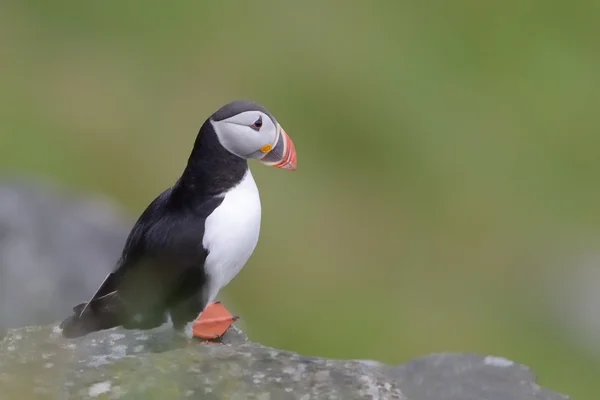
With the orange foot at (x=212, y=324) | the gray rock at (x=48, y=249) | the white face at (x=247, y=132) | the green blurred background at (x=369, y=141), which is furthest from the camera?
the green blurred background at (x=369, y=141)

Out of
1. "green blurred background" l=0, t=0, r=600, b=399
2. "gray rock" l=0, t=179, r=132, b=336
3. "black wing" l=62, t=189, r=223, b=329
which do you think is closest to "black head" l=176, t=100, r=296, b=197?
"black wing" l=62, t=189, r=223, b=329

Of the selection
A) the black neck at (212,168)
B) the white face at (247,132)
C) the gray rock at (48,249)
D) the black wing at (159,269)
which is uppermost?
the white face at (247,132)

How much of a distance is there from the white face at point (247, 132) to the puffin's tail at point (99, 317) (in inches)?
32.0

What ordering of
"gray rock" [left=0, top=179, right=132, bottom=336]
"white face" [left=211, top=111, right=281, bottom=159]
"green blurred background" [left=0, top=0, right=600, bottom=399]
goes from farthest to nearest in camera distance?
1. "green blurred background" [left=0, top=0, right=600, bottom=399]
2. "gray rock" [left=0, top=179, right=132, bottom=336]
3. "white face" [left=211, top=111, right=281, bottom=159]

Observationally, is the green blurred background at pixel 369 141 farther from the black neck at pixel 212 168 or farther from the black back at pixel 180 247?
the black neck at pixel 212 168

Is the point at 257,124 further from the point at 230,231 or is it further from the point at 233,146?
the point at 230,231

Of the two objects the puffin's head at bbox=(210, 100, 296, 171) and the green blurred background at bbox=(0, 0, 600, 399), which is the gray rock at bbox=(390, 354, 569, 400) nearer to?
the puffin's head at bbox=(210, 100, 296, 171)

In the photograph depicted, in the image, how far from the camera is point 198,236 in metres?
3.93

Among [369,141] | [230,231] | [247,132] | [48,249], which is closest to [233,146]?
[247,132]

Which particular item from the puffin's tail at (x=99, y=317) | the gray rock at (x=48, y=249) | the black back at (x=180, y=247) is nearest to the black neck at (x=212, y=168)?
the black back at (x=180, y=247)

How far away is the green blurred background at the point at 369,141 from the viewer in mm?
8562

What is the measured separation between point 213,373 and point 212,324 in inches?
29.6

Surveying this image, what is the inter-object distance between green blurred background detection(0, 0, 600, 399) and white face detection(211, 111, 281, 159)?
363cm

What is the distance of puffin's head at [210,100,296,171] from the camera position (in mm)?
3900
